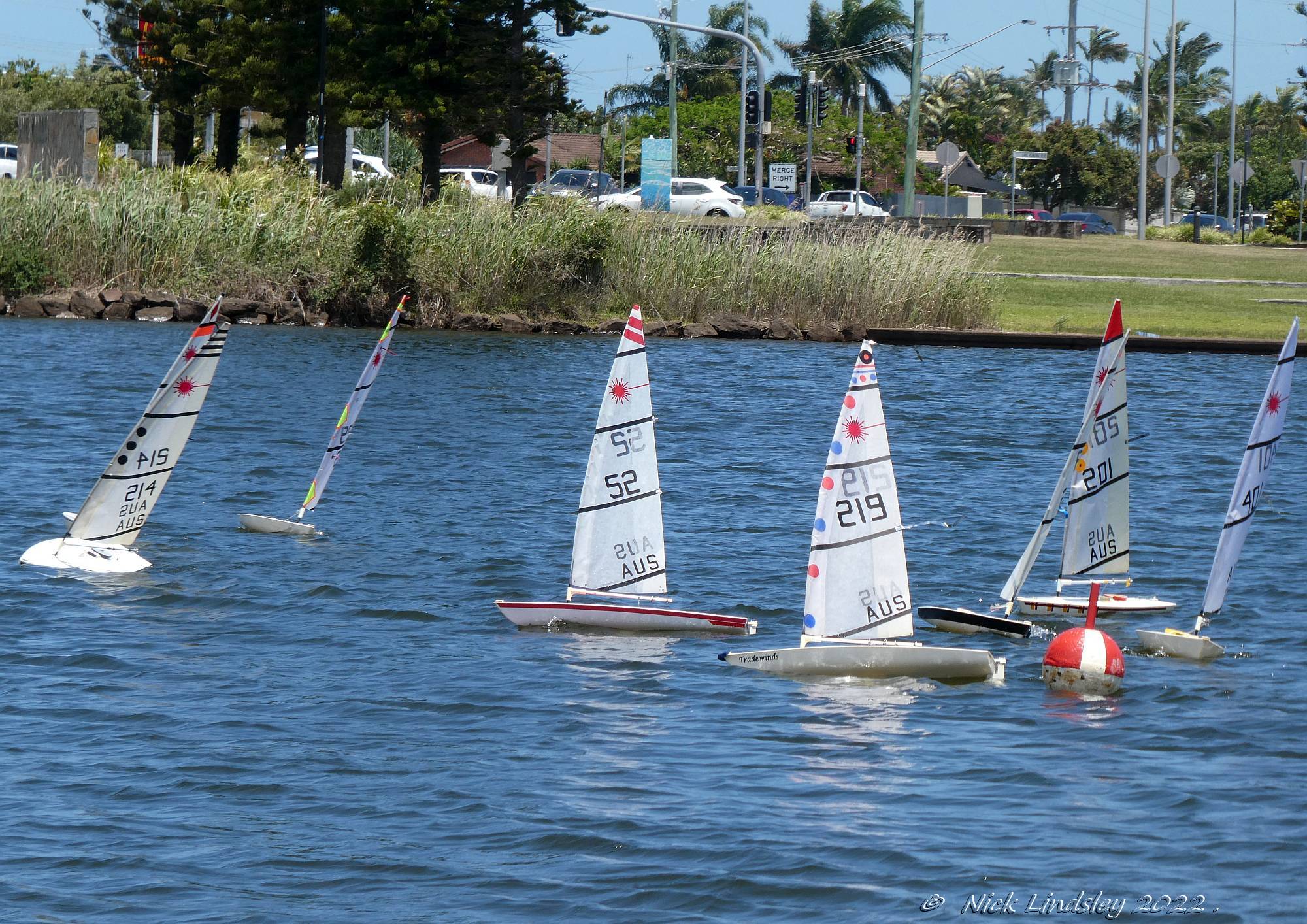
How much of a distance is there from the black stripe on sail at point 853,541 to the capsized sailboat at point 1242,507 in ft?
7.54

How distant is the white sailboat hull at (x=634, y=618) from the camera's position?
12.7 m

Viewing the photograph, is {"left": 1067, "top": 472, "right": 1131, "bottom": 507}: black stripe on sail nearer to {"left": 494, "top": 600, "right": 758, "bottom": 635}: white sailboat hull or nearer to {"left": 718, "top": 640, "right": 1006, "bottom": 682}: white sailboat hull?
{"left": 718, "top": 640, "right": 1006, "bottom": 682}: white sailboat hull

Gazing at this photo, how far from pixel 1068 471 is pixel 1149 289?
30.9 metres

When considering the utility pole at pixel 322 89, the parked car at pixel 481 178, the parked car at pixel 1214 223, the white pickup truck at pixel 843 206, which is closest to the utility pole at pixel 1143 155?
the white pickup truck at pixel 843 206

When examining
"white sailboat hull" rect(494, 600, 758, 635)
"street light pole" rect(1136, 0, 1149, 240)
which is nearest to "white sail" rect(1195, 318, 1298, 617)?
"white sailboat hull" rect(494, 600, 758, 635)

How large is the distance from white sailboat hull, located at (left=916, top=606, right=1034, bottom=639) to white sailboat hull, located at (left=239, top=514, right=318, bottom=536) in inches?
251

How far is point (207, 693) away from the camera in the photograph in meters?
11.0

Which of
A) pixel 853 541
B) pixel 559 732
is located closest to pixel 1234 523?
pixel 853 541

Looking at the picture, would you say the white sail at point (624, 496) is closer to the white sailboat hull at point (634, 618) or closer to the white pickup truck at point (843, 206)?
the white sailboat hull at point (634, 618)

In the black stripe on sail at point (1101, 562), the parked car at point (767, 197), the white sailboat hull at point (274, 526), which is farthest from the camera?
the parked car at point (767, 197)

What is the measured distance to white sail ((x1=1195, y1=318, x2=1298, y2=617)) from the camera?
1140 centimetres

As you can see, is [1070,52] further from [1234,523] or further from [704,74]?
[1234,523]

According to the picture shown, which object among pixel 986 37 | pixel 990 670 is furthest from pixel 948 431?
pixel 986 37

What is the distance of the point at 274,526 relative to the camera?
16484 mm
